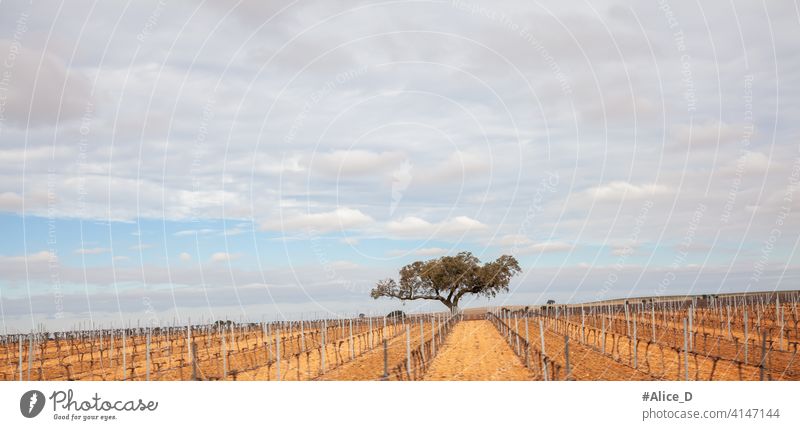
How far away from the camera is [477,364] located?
33.6 meters

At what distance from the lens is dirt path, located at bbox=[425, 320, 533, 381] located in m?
28.5

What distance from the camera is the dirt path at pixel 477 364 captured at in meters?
28.5
